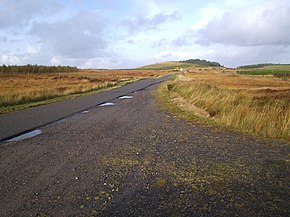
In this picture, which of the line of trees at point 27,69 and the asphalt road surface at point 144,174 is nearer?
the asphalt road surface at point 144,174

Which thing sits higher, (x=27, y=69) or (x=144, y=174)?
(x=144, y=174)

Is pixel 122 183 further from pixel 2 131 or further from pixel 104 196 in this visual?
pixel 2 131

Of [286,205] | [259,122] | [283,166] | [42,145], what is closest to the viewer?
[286,205]

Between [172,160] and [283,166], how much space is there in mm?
2294

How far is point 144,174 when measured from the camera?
5430mm

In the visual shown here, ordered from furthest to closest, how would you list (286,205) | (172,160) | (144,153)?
(144,153), (172,160), (286,205)

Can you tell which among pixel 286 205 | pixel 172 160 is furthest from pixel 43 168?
pixel 286 205

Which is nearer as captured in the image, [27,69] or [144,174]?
[144,174]

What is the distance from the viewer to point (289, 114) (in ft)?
31.7

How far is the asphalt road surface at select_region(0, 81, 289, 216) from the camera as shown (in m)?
4.13

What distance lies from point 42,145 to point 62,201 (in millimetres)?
3730

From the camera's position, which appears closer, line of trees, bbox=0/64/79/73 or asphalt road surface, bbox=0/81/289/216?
asphalt road surface, bbox=0/81/289/216

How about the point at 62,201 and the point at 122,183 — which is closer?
the point at 62,201

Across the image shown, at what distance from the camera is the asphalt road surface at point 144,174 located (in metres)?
4.13
